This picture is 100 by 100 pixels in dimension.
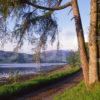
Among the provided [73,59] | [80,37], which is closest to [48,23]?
[80,37]

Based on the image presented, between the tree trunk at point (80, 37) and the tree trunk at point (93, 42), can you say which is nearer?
the tree trunk at point (93, 42)

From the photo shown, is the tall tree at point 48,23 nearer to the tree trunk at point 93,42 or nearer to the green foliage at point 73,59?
the tree trunk at point 93,42

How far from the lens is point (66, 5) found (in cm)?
1903

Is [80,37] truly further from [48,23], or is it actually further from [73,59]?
[73,59]

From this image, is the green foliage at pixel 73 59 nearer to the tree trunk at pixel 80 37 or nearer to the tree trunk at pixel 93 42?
the tree trunk at pixel 80 37

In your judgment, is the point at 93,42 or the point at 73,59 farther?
the point at 73,59

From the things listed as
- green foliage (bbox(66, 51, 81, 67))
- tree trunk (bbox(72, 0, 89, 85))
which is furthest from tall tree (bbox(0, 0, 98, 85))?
green foliage (bbox(66, 51, 81, 67))

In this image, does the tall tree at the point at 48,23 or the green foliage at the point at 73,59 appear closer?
the tall tree at the point at 48,23

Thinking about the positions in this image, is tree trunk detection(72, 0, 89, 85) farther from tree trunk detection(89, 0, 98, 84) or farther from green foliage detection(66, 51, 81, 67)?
green foliage detection(66, 51, 81, 67)

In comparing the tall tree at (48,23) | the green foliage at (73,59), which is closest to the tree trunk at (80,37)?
the tall tree at (48,23)

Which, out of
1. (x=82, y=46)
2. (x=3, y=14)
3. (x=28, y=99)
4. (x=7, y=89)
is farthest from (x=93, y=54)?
(x=7, y=89)

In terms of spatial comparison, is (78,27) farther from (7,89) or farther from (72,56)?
(72,56)

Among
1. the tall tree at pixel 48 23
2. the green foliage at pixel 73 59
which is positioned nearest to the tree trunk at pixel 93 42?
the tall tree at pixel 48 23

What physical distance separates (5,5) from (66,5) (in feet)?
9.22
